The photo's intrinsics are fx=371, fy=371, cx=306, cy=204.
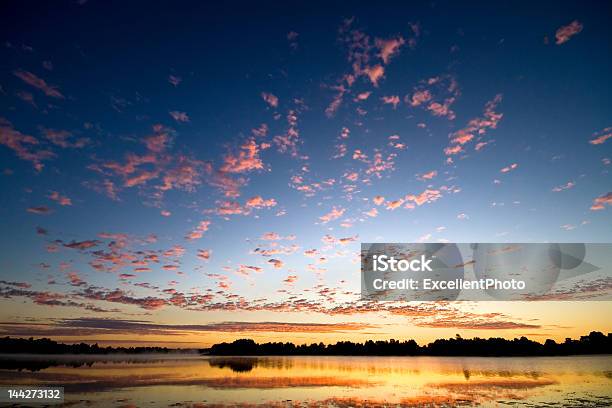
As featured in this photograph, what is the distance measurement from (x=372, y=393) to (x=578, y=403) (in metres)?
17.6

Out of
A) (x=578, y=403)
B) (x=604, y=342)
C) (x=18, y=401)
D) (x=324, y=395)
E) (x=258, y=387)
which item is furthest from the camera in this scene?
(x=604, y=342)

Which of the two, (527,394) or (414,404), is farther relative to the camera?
(527,394)

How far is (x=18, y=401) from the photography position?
2833cm

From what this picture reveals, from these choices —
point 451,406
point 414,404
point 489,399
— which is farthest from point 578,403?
point 414,404

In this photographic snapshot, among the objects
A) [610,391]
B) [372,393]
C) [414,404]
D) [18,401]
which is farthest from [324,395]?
[610,391]

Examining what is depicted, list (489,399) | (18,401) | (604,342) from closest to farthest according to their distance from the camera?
(18,401) < (489,399) < (604,342)

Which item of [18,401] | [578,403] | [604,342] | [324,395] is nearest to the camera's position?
[18,401]

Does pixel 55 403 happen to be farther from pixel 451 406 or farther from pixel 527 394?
pixel 527 394

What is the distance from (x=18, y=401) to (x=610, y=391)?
5388cm

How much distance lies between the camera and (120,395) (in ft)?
113

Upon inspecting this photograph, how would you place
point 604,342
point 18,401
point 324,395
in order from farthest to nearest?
point 604,342 → point 324,395 → point 18,401

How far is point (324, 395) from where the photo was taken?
3656 centimetres

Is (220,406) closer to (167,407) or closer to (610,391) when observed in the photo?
(167,407)

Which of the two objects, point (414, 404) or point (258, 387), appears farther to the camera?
point (258, 387)
